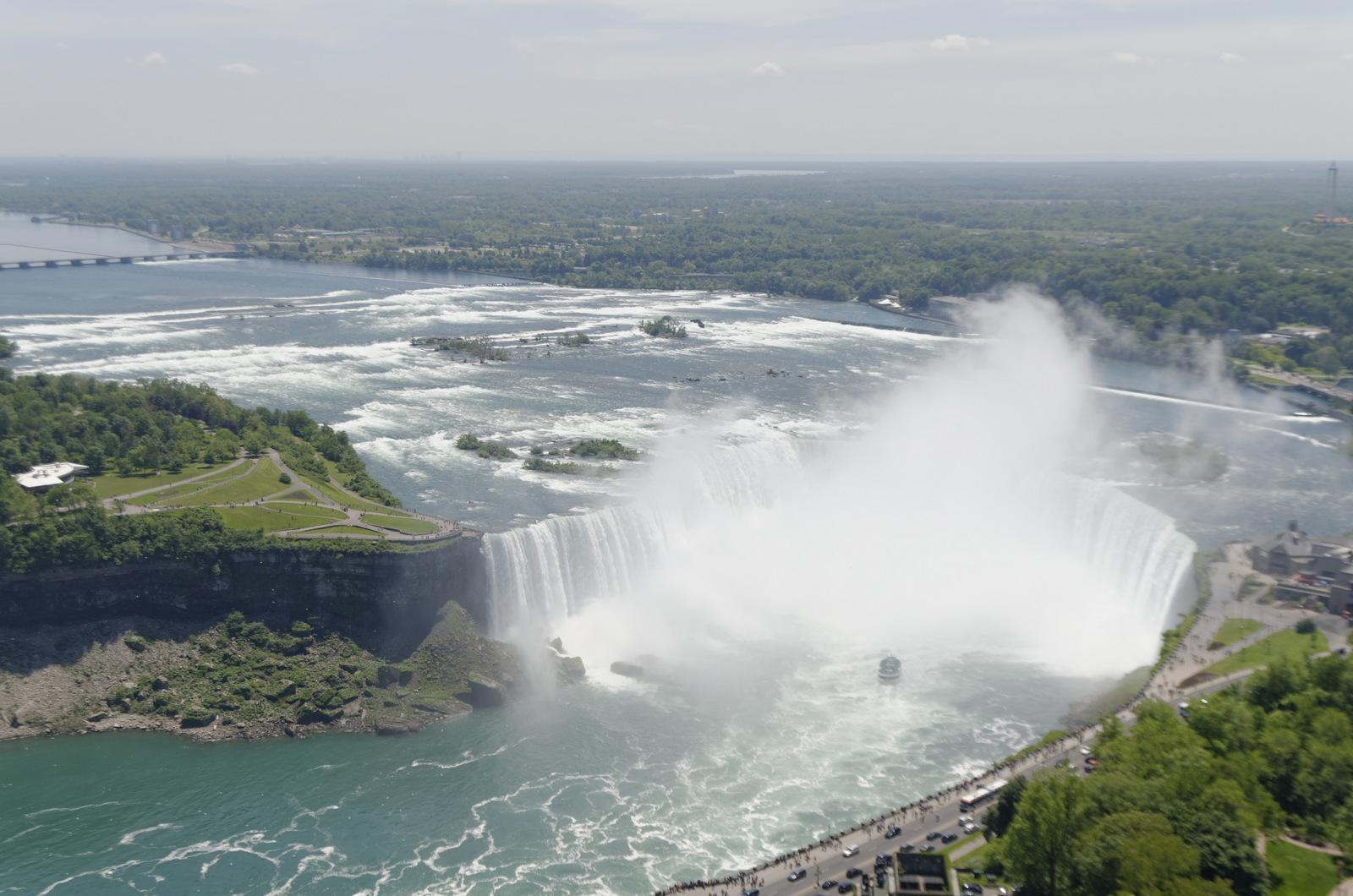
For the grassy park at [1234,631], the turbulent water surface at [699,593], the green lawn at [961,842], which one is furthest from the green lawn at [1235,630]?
the green lawn at [961,842]

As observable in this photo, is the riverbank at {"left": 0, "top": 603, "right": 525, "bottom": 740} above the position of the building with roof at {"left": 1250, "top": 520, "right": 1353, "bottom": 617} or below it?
below

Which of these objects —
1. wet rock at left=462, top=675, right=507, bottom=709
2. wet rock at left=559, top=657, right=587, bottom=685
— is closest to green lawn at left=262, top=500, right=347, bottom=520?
wet rock at left=462, top=675, right=507, bottom=709

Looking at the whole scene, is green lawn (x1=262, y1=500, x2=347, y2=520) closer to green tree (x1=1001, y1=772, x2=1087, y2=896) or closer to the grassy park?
green tree (x1=1001, y1=772, x2=1087, y2=896)

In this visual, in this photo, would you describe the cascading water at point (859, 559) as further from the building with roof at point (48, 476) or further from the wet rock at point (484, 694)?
the building with roof at point (48, 476)

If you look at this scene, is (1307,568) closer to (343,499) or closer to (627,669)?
(627,669)

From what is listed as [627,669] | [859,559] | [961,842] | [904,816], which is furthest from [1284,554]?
[627,669]
